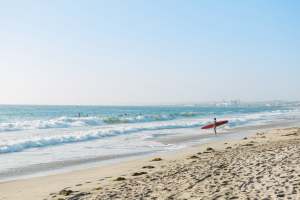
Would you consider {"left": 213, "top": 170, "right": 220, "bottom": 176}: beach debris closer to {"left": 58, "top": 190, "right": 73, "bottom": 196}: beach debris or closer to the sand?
the sand

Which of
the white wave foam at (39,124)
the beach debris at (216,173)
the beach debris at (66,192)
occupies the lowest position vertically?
the white wave foam at (39,124)

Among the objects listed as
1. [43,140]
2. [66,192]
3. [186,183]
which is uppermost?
[186,183]

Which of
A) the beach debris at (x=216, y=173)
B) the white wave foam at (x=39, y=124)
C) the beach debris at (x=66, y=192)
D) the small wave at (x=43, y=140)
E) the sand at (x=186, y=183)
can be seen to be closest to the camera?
the sand at (x=186, y=183)

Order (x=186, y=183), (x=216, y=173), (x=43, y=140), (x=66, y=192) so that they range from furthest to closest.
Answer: (x=43, y=140) < (x=216, y=173) < (x=186, y=183) < (x=66, y=192)

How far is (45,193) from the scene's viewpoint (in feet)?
18.4

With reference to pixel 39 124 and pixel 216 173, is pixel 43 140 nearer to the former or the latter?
pixel 216 173

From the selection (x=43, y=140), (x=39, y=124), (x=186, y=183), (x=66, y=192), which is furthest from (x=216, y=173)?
(x=39, y=124)

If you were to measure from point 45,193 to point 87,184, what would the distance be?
1085 mm

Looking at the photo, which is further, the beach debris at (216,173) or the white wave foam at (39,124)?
the white wave foam at (39,124)

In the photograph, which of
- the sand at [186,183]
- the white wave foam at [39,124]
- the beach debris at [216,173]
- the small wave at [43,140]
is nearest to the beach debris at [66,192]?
the sand at [186,183]

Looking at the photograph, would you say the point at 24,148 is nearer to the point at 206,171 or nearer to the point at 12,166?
the point at 12,166

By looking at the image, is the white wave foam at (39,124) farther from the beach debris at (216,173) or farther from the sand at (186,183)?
the beach debris at (216,173)

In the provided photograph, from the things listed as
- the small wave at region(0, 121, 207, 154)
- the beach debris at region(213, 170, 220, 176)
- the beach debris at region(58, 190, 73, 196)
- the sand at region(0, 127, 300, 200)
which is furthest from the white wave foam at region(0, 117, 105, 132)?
the beach debris at region(213, 170, 220, 176)

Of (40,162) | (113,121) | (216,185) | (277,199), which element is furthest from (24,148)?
(113,121)
